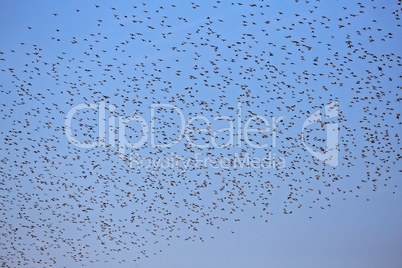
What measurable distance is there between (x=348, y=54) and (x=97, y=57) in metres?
8.56

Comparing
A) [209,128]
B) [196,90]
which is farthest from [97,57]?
[209,128]

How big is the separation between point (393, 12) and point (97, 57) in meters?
10.1

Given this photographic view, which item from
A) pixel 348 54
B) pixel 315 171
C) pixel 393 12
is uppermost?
pixel 393 12

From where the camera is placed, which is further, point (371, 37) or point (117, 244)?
point (117, 244)

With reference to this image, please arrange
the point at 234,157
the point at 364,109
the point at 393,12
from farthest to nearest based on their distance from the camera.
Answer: the point at 234,157
the point at 364,109
the point at 393,12

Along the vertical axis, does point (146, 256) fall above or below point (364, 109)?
below

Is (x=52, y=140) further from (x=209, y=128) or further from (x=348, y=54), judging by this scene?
(x=348, y=54)

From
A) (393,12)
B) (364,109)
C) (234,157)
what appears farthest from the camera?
(234,157)

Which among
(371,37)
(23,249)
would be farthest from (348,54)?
(23,249)

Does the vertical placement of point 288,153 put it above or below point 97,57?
below

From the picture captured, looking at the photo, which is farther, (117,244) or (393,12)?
(117,244)

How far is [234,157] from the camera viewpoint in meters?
25.9

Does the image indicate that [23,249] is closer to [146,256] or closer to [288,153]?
[146,256]

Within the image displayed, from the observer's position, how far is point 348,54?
23141 mm
